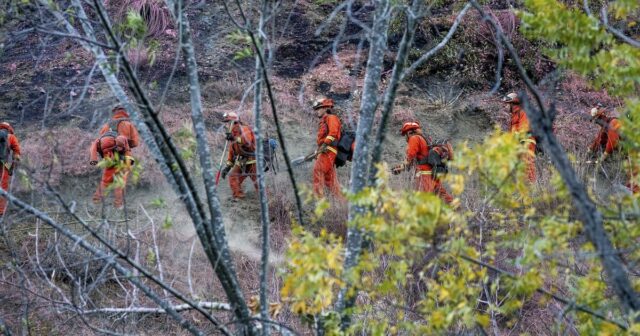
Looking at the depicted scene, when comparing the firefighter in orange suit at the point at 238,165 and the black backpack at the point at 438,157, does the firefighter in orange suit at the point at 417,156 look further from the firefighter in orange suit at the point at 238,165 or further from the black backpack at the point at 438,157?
the firefighter in orange suit at the point at 238,165

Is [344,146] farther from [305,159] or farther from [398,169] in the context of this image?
[398,169]

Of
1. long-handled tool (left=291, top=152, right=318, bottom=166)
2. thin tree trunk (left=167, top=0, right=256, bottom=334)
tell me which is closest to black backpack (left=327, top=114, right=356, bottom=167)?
long-handled tool (left=291, top=152, right=318, bottom=166)

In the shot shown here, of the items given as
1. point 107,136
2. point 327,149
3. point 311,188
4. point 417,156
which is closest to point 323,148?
point 327,149

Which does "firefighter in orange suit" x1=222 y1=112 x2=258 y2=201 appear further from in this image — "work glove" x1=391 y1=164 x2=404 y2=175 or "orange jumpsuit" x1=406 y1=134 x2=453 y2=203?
"orange jumpsuit" x1=406 y1=134 x2=453 y2=203

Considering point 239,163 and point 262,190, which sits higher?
point 262,190

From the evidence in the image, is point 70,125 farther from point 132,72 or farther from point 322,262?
point 322,262

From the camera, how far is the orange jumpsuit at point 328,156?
43.8 ft

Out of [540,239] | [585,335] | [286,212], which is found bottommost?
[286,212]

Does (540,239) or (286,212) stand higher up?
(540,239)

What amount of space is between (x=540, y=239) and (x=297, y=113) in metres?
12.4

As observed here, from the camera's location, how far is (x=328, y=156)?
13516 mm

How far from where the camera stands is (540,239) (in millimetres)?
4777

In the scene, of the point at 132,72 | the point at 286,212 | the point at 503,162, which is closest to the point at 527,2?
the point at 503,162

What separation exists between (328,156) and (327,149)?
16cm
